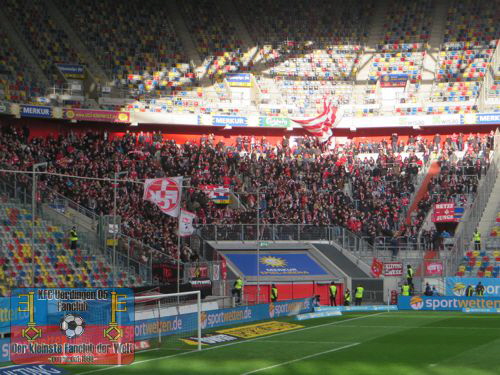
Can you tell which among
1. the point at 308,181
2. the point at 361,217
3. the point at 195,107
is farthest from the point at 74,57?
the point at 361,217

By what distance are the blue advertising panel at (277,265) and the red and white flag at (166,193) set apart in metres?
14.3

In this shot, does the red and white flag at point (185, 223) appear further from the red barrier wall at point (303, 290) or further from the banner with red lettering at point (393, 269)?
the banner with red lettering at point (393, 269)

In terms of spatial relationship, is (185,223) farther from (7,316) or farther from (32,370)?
(32,370)

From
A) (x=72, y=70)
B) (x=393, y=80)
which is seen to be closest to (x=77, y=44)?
(x=72, y=70)

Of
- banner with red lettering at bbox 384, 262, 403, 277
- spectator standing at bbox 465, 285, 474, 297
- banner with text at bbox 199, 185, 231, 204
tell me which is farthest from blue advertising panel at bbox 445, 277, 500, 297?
banner with text at bbox 199, 185, 231, 204

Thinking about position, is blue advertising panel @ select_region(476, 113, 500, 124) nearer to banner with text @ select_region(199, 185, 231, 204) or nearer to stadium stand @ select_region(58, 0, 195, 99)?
banner with text @ select_region(199, 185, 231, 204)

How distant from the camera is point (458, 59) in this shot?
6906 centimetres

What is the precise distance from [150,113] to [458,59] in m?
24.3

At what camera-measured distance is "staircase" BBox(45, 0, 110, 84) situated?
210 feet

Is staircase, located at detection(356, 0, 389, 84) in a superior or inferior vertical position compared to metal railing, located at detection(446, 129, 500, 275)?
superior

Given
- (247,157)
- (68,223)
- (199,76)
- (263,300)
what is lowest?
(263,300)

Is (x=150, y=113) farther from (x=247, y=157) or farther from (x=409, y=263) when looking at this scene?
(x=409, y=263)

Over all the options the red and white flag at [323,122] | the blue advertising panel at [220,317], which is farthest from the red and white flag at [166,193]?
the red and white flag at [323,122]

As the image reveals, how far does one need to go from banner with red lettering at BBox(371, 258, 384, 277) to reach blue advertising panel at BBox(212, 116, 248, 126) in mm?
18727
